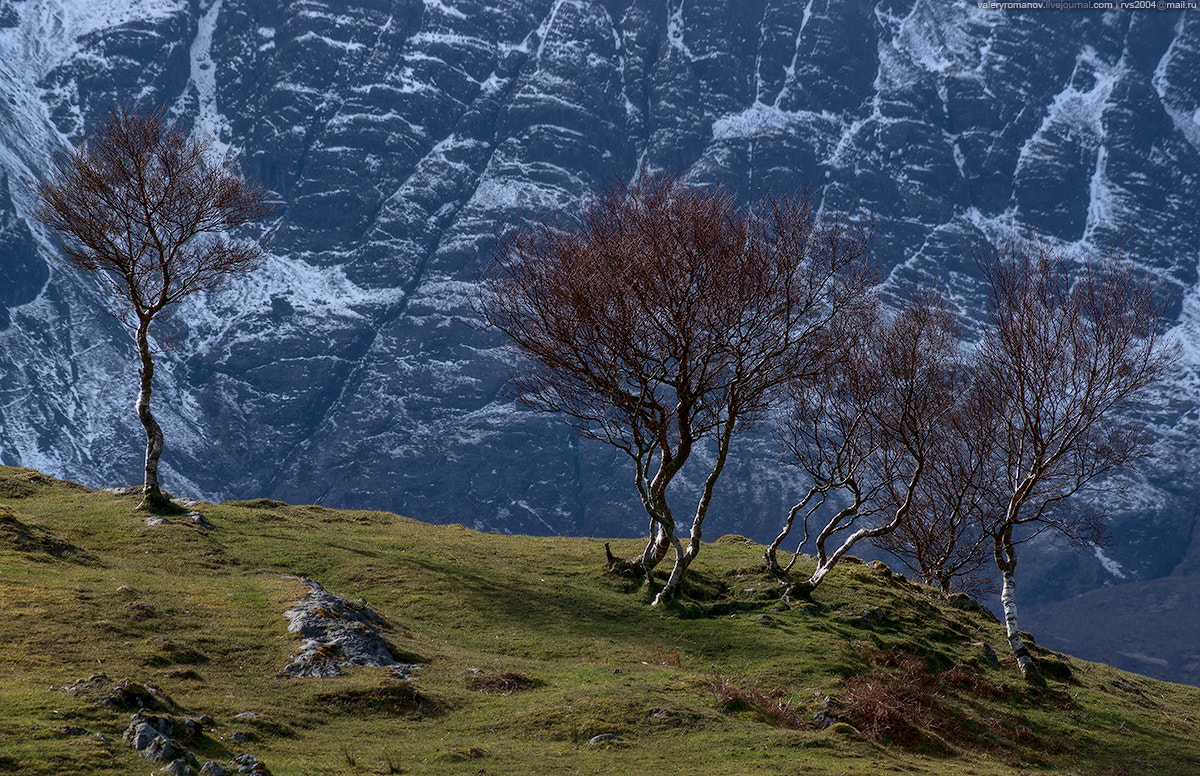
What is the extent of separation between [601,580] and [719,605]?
196 inches

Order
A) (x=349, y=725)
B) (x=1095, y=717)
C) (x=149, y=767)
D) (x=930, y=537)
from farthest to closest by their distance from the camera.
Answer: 1. (x=930, y=537)
2. (x=1095, y=717)
3. (x=349, y=725)
4. (x=149, y=767)

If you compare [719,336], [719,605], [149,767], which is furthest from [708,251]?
[149,767]

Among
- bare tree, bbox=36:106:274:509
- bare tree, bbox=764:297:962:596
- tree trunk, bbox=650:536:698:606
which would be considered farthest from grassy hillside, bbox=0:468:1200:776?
bare tree, bbox=36:106:274:509

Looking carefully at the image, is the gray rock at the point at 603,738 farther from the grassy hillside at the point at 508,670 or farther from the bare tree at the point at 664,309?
the bare tree at the point at 664,309

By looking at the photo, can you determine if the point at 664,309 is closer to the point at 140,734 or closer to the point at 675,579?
the point at 675,579

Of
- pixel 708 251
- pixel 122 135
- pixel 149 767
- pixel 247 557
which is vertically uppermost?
pixel 122 135

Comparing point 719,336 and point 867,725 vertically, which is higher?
point 719,336

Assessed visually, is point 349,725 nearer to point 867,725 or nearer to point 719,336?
point 867,725

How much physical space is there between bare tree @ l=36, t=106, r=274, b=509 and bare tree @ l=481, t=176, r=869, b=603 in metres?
14.3

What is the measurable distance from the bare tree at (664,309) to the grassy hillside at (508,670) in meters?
4.72

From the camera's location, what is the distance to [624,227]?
31.5m

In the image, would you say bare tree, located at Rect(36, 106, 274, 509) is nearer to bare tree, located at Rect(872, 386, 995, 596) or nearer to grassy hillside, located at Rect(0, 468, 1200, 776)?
grassy hillside, located at Rect(0, 468, 1200, 776)

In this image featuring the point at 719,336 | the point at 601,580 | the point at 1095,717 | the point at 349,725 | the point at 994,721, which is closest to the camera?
the point at 349,725

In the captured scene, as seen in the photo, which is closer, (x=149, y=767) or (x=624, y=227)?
(x=149, y=767)
